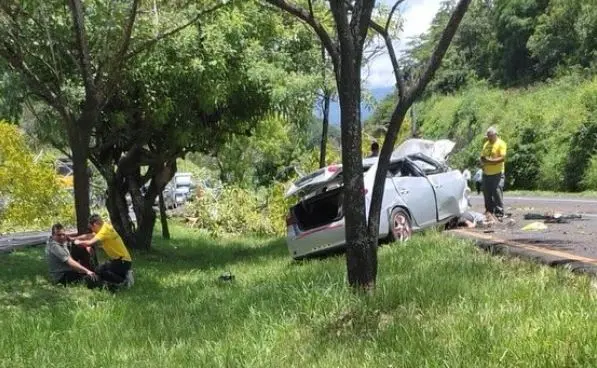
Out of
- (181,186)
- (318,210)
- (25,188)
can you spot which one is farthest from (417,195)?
(181,186)

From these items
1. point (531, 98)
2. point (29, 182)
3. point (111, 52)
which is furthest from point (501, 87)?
point (111, 52)

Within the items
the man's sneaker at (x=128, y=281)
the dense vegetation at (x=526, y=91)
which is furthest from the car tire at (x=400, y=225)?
the man's sneaker at (x=128, y=281)

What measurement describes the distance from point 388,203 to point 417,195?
748mm

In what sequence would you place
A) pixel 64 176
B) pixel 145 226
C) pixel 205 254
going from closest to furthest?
pixel 145 226 → pixel 205 254 → pixel 64 176

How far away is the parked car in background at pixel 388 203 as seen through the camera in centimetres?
1170

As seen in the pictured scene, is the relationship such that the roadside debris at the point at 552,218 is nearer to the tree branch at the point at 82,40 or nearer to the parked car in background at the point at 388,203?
the parked car in background at the point at 388,203

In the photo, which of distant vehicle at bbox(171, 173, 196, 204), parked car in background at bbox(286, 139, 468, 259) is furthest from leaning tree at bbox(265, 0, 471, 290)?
distant vehicle at bbox(171, 173, 196, 204)

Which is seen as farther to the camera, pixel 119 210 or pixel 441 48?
pixel 119 210

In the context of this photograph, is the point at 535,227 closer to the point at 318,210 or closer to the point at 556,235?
the point at 556,235

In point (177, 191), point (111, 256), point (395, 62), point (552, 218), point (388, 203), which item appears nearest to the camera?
point (395, 62)

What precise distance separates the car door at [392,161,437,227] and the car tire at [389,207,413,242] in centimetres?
13

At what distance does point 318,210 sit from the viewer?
41.5 feet

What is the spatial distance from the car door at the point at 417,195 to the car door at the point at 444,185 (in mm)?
160

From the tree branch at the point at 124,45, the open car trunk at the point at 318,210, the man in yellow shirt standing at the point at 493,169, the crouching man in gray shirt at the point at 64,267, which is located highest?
the tree branch at the point at 124,45
